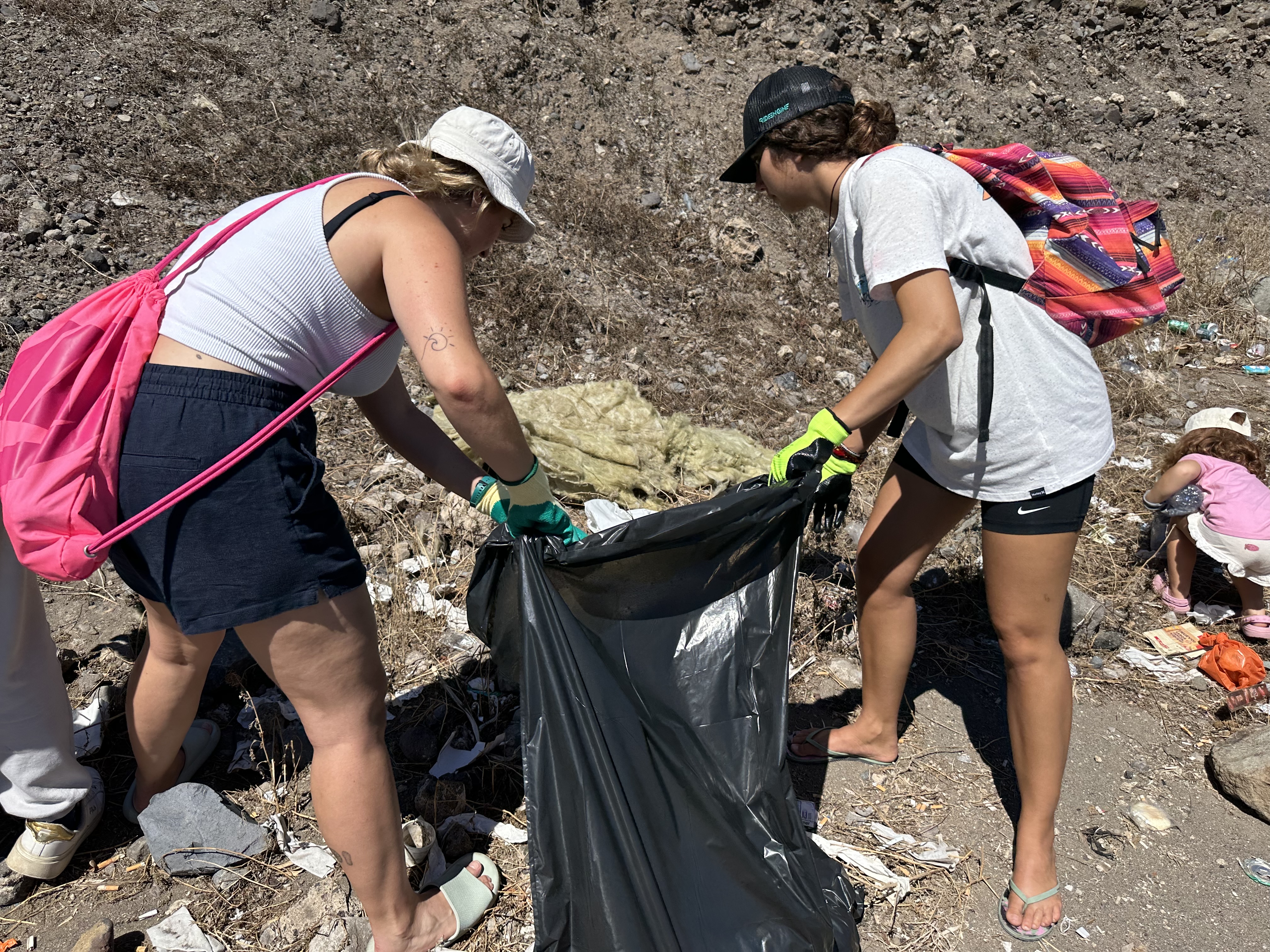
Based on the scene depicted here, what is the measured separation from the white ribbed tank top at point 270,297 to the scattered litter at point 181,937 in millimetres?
1285

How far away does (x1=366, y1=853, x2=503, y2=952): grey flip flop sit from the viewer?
1837mm

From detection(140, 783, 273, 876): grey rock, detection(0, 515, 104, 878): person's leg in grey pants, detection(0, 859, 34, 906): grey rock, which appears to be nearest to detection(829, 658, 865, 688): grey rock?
detection(140, 783, 273, 876): grey rock

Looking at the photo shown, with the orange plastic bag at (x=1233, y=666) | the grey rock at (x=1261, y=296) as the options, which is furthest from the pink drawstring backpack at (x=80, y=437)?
the grey rock at (x=1261, y=296)

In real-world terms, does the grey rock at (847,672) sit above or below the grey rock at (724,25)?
below

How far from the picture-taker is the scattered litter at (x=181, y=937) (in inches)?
71.4

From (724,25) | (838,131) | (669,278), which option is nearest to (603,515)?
(838,131)

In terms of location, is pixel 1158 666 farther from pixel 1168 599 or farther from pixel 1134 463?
pixel 1134 463

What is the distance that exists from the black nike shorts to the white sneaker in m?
2.15

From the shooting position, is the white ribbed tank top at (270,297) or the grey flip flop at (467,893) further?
the grey flip flop at (467,893)

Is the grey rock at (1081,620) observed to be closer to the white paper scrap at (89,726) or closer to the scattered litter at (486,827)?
the scattered litter at (486,827)

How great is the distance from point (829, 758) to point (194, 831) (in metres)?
1.65

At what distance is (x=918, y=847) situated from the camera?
7.12 ft

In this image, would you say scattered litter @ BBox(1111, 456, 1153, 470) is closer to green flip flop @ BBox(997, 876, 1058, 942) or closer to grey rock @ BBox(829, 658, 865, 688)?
grey rock @ BBox(829, 658, 865, 688)

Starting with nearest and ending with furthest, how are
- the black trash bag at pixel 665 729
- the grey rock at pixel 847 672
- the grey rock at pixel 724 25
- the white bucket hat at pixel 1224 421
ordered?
the black trash bag at pixel 665 729 < the grey rock at pixel 847 672 < the white bucket hat at pixel 1224 421 < the grey rock at pixel 724 25
